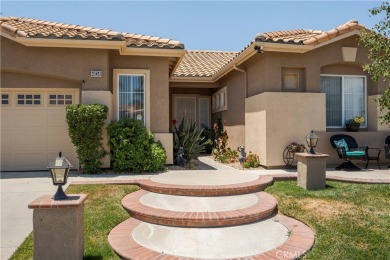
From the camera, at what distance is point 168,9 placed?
10719 mm

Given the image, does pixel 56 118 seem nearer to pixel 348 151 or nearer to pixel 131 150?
pixel 131 150

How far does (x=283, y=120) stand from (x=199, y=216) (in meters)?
6.35

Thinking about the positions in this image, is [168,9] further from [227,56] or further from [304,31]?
[227,56]

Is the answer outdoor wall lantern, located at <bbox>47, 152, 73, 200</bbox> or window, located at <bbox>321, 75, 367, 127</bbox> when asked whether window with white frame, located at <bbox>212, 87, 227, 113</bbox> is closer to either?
window, located at <bbox>321, 75, 367, 127</bbox>

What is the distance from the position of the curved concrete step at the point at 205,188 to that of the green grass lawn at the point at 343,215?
1.72ft

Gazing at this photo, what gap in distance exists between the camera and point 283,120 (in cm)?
1104

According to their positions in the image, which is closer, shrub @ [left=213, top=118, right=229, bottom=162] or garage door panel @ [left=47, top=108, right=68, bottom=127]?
garage door panel @ [left=47, top=108, right=68, bottom=127]

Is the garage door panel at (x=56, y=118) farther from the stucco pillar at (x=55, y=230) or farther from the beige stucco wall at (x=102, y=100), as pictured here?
the stucco pillar at (x=55, y=230)

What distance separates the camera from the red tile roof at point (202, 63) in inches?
651

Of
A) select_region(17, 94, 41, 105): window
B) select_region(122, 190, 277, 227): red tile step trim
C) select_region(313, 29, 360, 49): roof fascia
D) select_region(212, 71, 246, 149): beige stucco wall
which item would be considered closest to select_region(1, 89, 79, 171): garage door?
select_region(17, 94, 41, 105): window

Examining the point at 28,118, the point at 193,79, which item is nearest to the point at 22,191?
the point at 28,118

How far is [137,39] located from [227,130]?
6462 mm

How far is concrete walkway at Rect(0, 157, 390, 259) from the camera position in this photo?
5.24 metres

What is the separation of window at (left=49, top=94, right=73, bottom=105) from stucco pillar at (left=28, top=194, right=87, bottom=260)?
24.1 feet
